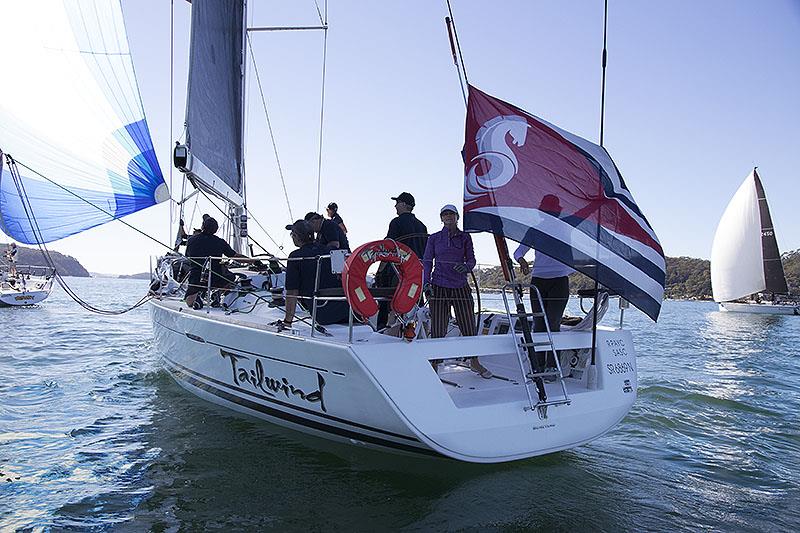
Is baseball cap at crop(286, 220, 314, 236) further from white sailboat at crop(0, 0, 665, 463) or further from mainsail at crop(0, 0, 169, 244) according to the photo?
mainsail at crop(0, 0, 169, 244)

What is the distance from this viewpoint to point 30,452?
17.8 ft

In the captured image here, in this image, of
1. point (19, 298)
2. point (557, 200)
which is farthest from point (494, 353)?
point (19, 298)

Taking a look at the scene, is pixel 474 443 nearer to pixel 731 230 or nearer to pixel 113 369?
pixel 113 369

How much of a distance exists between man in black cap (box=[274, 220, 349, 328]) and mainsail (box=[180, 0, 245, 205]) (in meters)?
2.75

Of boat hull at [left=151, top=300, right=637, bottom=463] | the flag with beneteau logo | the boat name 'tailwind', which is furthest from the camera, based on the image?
the boat name 'tailwind'

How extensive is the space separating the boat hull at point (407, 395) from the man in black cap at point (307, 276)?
1.42ft

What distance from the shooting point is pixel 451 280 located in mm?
5309

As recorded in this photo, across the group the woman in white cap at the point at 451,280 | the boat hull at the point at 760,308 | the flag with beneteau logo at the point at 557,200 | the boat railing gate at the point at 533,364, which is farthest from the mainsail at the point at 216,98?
the boat hull at the point at 760,308

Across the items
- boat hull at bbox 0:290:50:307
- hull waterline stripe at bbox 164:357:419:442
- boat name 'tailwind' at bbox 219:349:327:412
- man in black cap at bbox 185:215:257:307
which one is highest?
man in black cap at bbox 185:215:257:307

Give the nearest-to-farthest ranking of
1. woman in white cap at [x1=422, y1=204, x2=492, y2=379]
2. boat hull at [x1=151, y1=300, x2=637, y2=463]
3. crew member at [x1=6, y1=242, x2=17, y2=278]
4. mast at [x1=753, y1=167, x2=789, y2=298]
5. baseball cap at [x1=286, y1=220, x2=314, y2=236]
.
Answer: boat hull at [x1=151, y1=300, x2=637, y2=463] < woman in white cap at [x1=422, y1=204, x2=492, y2=379] < baseball cap at [x1=286, y1=220, x2=314, y2=236] < crew member at [x1=6, y1=242, x2=17, y2=278] < mast at [x1=753, y1=167, x2=789, y2=298]

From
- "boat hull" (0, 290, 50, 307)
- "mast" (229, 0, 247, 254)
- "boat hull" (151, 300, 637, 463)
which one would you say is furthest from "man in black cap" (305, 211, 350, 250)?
"boat hull" (0, 290, 50, 307)

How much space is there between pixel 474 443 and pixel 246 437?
109 inches

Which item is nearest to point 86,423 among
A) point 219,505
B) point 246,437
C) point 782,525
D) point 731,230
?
point 246,437

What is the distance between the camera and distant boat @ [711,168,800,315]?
41.4m
